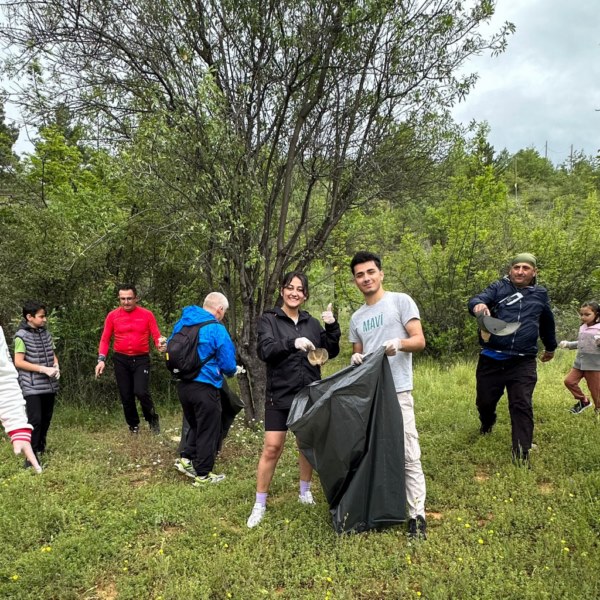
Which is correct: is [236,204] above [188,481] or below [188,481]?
above

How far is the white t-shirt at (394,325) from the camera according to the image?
2.98 meters

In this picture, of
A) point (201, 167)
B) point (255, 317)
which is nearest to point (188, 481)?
point (255, 317)

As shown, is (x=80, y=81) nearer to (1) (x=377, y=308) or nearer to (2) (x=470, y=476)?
(1) (x=377, y=308)

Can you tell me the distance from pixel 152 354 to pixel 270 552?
4.62 metres

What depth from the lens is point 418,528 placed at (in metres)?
2.89

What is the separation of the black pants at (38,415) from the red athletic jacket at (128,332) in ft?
2.63

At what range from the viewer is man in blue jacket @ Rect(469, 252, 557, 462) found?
12.0 feet

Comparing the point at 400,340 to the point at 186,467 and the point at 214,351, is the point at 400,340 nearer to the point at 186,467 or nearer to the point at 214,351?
the point at 214,351

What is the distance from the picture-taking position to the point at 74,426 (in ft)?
19.7

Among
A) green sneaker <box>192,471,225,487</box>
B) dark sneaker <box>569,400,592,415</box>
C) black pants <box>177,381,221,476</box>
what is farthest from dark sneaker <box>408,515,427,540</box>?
dark sneaker <box>569,400,592,415</box>

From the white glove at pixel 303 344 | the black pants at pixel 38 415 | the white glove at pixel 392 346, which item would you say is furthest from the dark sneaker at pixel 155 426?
the white glove at pixel 392 346

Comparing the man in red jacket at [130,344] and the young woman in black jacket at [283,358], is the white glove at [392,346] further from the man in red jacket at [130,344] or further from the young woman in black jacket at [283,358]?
the man in red jacket at [130,344]

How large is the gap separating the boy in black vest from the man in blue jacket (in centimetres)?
437

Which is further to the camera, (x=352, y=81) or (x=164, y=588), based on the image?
(x=352, y=81)
